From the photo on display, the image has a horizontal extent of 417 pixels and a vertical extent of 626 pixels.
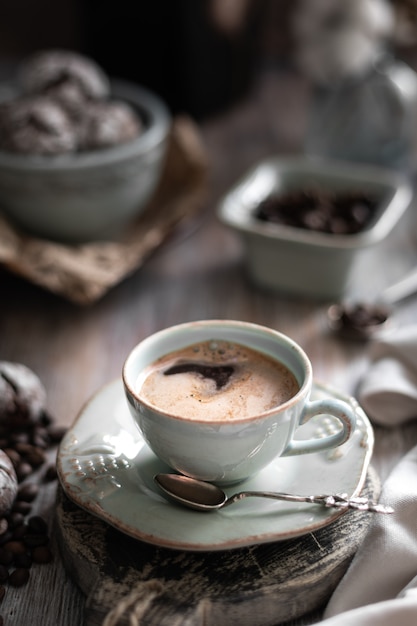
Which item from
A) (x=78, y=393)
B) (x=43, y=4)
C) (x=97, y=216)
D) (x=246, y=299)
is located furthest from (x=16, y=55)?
(x=78, y=393)

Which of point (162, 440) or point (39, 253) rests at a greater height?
point (162, 440)

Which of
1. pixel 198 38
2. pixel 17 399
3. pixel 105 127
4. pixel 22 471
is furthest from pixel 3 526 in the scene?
pixel 198 38

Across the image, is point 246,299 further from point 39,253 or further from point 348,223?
point 39,253

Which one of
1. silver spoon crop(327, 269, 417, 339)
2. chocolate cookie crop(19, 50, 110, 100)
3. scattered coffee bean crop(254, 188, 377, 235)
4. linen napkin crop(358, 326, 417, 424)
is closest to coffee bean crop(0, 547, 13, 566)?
linen napkin crop(358, 326, 417, 424)

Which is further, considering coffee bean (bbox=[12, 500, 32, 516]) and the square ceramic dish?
the square ceramic dish

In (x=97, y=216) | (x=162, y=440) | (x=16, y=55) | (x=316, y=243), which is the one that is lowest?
(x=16, y=55)

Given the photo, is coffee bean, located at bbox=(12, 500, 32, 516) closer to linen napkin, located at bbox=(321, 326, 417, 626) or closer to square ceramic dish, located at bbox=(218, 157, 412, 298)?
linen napkin, located at bbox=(321, 326, 417, 626)
